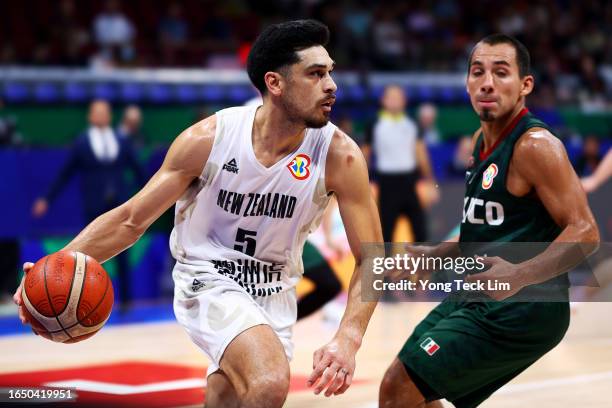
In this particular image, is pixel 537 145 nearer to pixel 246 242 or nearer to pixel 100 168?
pixel 246 242

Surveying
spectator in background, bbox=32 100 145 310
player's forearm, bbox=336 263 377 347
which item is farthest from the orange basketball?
spectator in background, bbox=32 100 145 310

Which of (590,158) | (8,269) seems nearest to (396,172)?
(590,158)

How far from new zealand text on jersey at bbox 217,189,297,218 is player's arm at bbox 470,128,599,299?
2.91 ft

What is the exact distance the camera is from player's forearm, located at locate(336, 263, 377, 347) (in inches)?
160

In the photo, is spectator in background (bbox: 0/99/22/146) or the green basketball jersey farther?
spectator in background (bbox: 0/99/22/146)

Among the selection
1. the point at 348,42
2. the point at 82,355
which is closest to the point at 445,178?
the point at 348,42

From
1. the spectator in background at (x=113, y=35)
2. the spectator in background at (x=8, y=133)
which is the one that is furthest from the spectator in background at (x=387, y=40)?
the spectator in background at (x=8, y=133)

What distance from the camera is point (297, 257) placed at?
4.63m

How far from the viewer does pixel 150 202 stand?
4398mm

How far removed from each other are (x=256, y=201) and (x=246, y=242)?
19cm

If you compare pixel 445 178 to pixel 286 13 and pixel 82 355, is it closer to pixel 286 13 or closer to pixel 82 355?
pixel 286 13

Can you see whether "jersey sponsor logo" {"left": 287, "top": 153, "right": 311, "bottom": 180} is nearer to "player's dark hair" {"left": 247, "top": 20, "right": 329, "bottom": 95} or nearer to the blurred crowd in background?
"player's dark hair" {"left": 247, "top": 20, "right": 329, "bottom": 95}

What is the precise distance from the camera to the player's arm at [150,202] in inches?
173

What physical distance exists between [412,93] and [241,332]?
12.9 m
